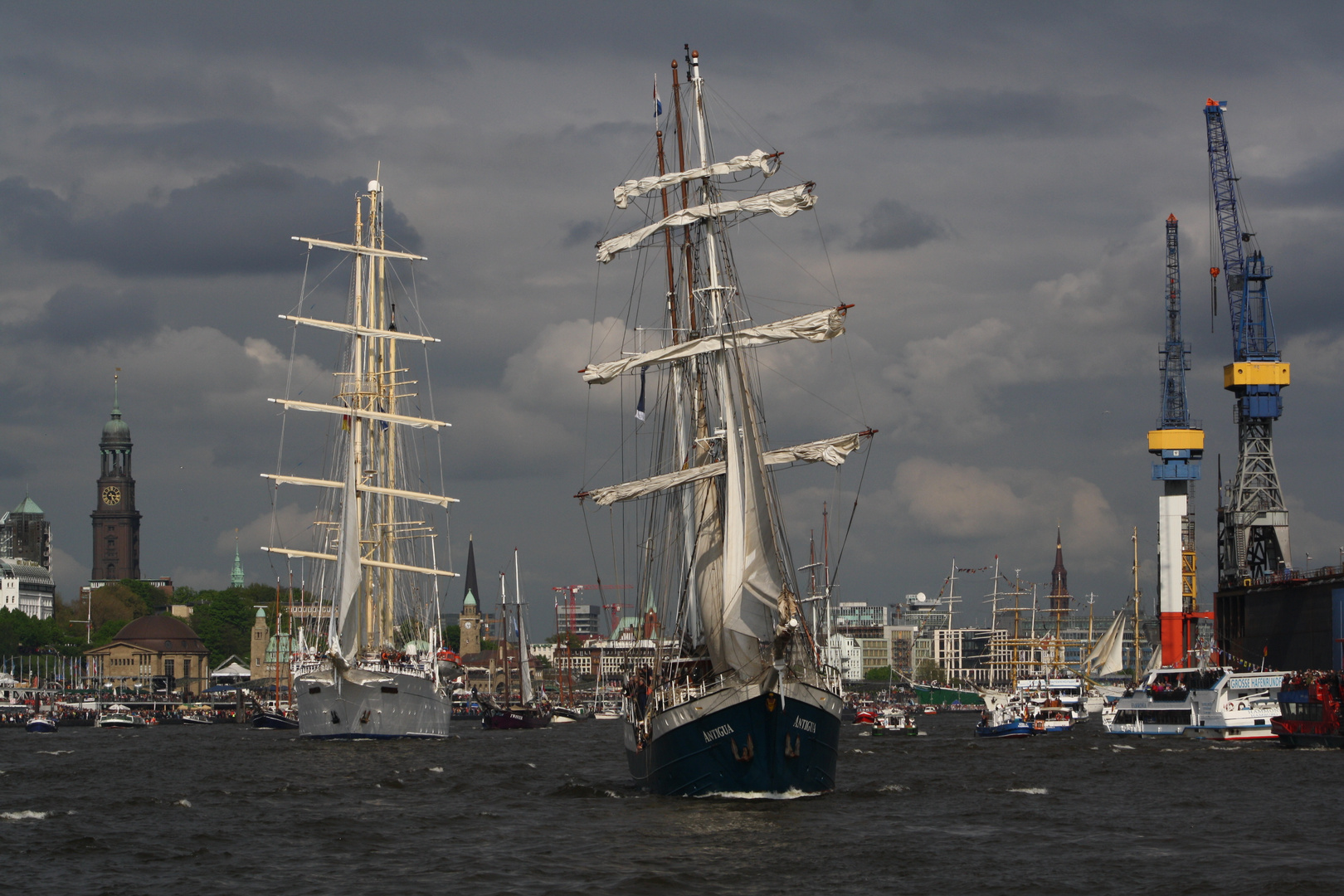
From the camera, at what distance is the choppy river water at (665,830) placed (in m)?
41.1

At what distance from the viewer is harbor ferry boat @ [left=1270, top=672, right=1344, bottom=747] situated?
91812 millimetres

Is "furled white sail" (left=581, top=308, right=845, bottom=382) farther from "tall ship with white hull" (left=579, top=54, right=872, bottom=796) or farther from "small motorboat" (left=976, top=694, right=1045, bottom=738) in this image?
"small motorboat" (left=976, top=694, right=1045, bottom=738)

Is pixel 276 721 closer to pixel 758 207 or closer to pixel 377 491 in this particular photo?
pixel 377 491

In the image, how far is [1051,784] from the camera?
70.2 meters

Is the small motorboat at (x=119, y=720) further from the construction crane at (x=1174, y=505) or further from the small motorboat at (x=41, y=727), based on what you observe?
the construction crane at (x=1174, y=505)

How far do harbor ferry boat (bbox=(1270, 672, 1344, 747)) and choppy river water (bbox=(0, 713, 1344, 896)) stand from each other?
26.4 feet

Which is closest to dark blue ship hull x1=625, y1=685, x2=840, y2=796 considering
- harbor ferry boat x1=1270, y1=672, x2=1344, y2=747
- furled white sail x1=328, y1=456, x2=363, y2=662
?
harbor ferry boat x1=1270, y1=672, x2=1344, y2=747

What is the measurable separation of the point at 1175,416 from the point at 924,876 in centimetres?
14478

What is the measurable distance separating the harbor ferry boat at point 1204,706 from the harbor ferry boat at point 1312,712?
8.06m

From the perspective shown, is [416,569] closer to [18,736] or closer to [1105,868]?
[18,736]

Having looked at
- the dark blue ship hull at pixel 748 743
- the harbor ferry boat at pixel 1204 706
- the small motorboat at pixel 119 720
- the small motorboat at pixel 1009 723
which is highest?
the dark blue ship hull at pixel 748 743

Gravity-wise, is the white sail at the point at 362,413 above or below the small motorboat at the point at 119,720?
above

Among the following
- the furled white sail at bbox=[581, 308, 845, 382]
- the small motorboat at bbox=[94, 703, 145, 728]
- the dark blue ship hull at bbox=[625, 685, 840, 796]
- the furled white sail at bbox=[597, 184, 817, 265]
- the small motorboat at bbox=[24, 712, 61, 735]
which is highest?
the furled white sail at bbox=[597, 184, 817, 265]

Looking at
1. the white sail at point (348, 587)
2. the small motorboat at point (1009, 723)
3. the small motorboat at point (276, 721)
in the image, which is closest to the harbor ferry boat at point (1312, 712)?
the small motorboat at point (1009, 723)
